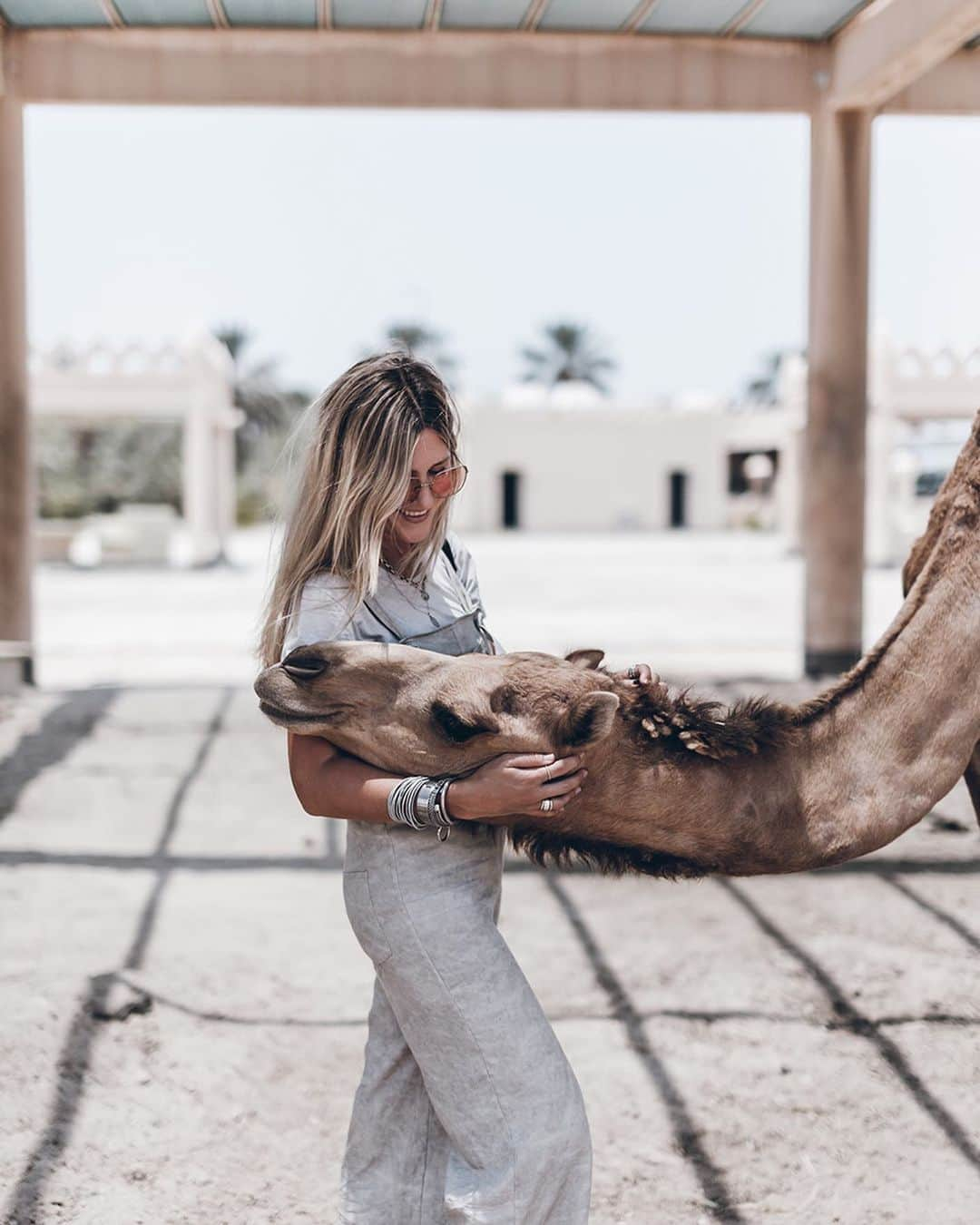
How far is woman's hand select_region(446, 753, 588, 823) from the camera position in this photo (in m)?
2.10

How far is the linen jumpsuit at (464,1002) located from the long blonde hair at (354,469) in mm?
56

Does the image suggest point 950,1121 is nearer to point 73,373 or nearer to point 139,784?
point 139,784

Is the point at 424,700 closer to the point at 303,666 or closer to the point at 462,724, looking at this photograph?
the point at 462,724

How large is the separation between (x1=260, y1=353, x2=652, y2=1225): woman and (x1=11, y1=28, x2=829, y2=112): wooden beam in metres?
7.54

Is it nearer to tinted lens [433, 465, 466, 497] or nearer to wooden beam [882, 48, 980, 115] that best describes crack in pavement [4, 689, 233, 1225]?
tinted lens [433, 465, 466, 497]

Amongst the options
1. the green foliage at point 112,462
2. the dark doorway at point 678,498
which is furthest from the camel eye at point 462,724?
the dark doorway at point 678,498

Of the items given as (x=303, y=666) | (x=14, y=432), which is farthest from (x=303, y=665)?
(x=14, y=432)

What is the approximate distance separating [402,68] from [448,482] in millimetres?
7630

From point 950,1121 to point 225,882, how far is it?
3.31m

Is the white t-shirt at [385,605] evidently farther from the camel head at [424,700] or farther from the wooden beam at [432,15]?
the wooden beam at [432,15]

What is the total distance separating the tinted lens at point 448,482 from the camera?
8.16 feet

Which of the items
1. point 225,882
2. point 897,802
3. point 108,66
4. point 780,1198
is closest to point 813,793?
point 897,802

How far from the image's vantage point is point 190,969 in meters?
5.20

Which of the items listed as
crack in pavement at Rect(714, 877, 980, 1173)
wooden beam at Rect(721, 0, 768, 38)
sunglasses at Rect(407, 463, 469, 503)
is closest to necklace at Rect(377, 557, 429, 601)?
sunglasses at Rect(407, 463, 469, 503)
